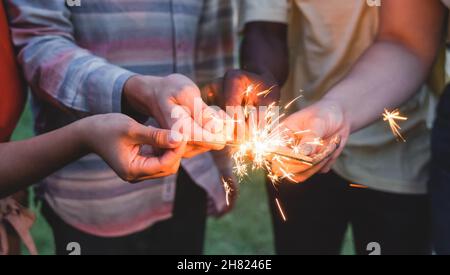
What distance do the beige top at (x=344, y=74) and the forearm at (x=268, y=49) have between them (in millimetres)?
31

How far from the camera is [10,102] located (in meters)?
1.21

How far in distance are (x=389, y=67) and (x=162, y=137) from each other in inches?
26.1

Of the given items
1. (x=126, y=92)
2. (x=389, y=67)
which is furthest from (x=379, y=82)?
(x=126, y=92)

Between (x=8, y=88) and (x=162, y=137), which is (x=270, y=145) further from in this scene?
(x=8, y=88)

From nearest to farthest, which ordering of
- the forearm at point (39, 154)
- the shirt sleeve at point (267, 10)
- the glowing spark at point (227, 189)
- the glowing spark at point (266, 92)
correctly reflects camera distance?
the forearm at point (39, 154) < the glowing spark at point (266, 92) < the shirt sleeve at point (267, 10) < the glowing spark at point (227, 189)

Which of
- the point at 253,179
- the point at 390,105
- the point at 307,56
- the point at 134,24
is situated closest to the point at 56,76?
the point at 134,24

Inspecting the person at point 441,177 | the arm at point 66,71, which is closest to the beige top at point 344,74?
the person at point 441,177

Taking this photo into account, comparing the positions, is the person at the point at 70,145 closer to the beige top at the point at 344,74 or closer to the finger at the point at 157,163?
the finger at the point at 157,163

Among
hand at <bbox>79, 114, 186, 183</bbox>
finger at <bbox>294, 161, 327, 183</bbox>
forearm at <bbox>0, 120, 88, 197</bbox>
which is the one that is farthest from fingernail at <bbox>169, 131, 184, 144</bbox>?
finger at <bbox>294, 161, 327, 183</bbox>

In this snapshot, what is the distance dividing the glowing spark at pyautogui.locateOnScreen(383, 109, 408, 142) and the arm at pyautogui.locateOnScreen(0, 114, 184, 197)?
582 millimetres

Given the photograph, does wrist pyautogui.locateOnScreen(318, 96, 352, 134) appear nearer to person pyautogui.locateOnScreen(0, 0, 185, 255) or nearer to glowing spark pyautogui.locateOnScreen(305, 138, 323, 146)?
glowing spark pyautogui.locateOnScreen(305, 138, 323, 146)

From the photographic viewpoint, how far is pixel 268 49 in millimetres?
1403

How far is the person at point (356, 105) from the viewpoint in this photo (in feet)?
4.17

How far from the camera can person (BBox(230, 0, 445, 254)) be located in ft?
4.17
